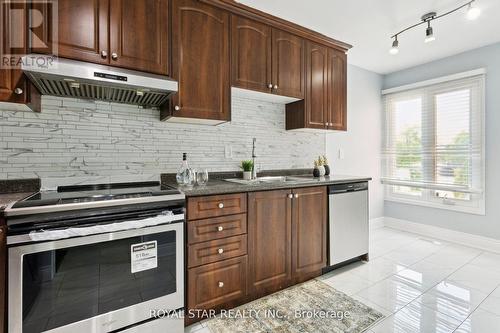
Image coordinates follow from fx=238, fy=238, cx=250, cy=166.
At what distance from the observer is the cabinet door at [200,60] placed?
6.24 ft

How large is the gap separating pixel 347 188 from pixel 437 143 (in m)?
2.13

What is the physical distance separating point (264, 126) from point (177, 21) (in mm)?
1378

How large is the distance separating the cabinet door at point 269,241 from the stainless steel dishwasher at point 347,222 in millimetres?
572

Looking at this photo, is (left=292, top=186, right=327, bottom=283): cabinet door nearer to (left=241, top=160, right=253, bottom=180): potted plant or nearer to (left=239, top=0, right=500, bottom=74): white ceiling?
(left=241, top=160, right=253, bottom=180): potted plant

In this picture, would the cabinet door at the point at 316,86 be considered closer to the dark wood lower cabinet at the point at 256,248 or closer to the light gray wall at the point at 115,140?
the light gray wall at the point at 115,140

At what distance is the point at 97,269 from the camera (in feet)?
4.52

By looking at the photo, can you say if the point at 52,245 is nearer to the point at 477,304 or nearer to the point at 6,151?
the point at 6,151

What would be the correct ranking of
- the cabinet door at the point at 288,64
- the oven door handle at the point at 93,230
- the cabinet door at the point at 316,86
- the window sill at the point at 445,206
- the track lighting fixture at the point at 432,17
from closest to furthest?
the oven door handle at the point at 93,230, the track lighting fixture at the point at 432,17, the cabinet door at the point at 288,64, the cabinet door at the point at 316,86, the window sill at the point at 445,206

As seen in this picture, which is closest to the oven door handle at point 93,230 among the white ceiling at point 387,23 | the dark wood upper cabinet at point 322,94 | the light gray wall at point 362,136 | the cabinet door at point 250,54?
the cabinet door at point 250,54

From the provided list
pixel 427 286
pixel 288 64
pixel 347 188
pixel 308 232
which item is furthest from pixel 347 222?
pixel 288 64

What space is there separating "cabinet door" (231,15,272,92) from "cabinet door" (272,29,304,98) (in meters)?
0.09

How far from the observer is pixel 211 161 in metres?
2.47

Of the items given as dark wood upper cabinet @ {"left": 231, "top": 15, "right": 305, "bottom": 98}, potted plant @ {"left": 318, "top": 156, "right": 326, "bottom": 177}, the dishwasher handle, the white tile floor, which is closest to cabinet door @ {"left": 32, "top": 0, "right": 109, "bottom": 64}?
dark wood upper cabinet @ {"left": 231, "top": 15, "right": 305, "bottom": 98}

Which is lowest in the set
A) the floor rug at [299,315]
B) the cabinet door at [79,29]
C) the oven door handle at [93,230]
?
the floor rug at [299,315]
